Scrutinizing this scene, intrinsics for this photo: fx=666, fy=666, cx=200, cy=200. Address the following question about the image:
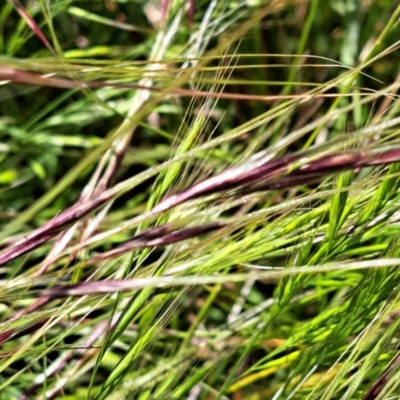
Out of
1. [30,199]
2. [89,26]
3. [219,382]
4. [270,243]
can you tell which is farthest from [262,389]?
[89,26]

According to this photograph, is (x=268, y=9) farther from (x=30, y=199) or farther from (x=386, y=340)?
(x=30, y=199)

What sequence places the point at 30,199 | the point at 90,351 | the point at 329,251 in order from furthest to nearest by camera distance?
the point at 30,199 → the point at 90,351 → the point at 329,251

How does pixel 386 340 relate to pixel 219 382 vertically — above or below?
above

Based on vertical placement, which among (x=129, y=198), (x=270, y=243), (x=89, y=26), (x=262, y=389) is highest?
(x=89, y=26)

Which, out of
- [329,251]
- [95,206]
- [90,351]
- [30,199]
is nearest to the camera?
[95,206]

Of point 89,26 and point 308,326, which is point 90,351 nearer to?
point 308,326

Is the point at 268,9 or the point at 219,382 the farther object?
the point at 219,382

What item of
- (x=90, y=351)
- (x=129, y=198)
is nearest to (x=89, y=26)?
(x=129, y=198)
